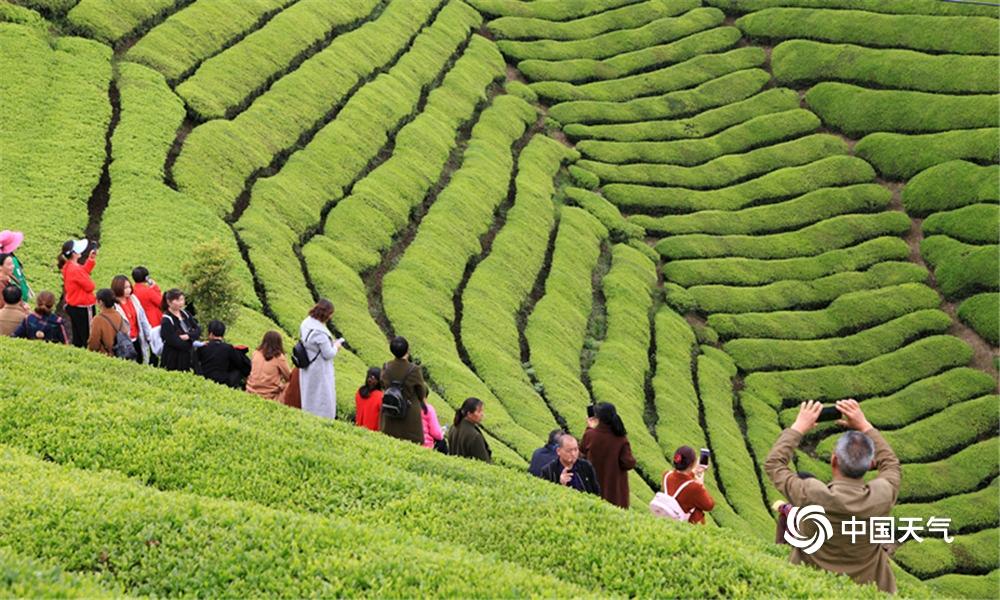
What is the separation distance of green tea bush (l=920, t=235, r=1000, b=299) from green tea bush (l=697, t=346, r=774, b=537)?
14.8 metres

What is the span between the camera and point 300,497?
13742 millimetres

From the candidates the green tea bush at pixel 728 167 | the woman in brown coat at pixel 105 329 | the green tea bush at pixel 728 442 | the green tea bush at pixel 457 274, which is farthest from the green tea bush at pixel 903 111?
the woman in brown coat at pixel 105 329

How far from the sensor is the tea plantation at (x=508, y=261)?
39.5 ft

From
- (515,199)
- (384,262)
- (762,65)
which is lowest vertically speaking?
(384,262)

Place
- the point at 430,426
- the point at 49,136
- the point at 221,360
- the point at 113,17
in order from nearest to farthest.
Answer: the point at 430,426
the point at 221,360
the point at 49,136
the point at 113,17

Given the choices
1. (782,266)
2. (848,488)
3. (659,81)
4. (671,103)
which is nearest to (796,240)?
(782,266)

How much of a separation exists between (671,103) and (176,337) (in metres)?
53.9

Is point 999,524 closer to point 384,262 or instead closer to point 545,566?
point 384,262

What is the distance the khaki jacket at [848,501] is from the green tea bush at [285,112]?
30.5 m

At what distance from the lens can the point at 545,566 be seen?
12.2 meters

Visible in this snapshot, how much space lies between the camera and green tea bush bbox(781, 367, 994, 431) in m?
50.7

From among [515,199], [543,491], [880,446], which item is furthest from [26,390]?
[515,199]

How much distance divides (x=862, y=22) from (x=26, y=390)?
228ft

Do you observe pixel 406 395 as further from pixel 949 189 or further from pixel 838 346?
pixel 949 189
